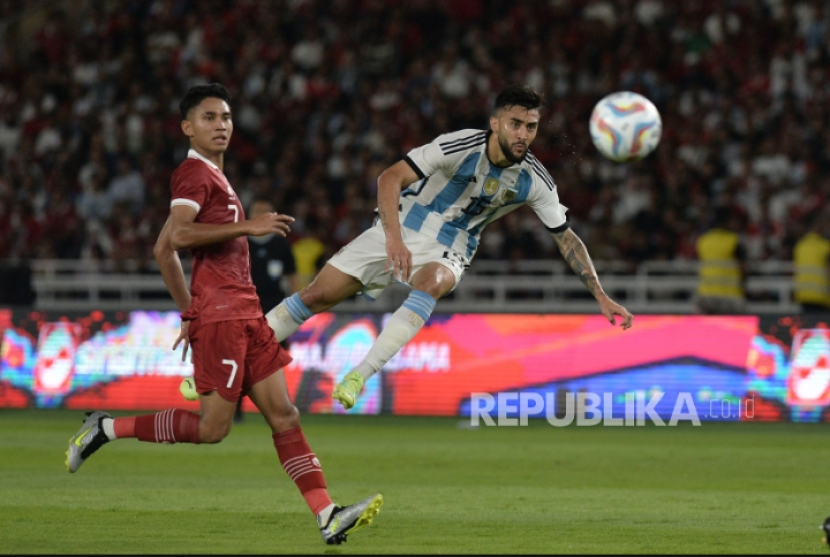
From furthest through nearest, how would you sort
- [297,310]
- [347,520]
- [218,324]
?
[297,310] < [218,324] < [347,520]

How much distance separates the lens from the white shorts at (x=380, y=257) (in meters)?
7.86

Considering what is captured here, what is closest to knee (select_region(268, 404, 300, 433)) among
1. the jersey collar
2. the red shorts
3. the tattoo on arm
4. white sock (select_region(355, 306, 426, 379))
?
the red shorts

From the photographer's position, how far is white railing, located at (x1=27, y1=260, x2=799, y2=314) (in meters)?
15.9

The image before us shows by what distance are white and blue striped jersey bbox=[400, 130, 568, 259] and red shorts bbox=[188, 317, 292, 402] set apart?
1699 millimetres

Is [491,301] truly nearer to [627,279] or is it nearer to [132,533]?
[627,279]

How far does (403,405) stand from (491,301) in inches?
155

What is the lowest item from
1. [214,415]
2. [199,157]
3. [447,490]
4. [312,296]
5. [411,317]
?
[447,490]

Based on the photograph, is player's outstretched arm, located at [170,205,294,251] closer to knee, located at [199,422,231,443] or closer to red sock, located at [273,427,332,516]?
knee, located at [199,422,231,443]

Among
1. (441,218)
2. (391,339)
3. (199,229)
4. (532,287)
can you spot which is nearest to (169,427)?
(199,229)

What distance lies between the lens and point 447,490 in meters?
8.73

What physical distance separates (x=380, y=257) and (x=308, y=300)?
1.67 feet

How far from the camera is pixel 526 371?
13.8 m

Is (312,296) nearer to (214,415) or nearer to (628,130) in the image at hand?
(214,415)

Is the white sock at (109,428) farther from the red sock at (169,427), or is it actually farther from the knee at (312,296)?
the knee at (312,296)
